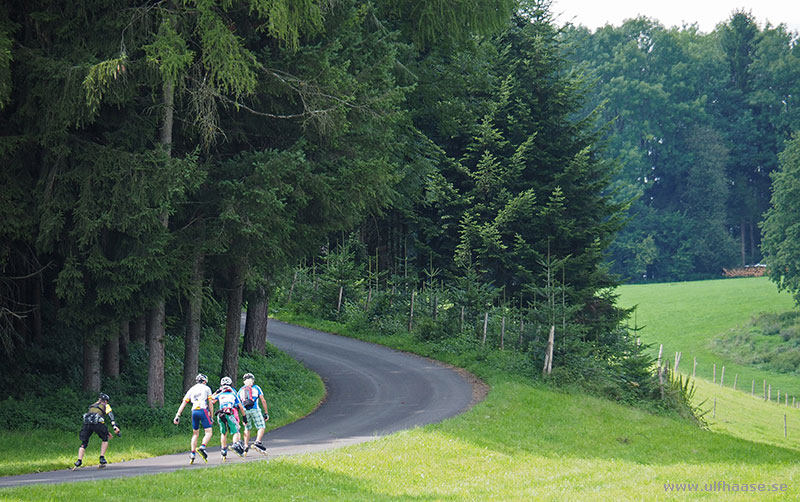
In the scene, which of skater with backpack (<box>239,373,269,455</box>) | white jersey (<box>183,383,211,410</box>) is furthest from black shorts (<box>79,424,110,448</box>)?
skater with backpack (<box>239,373,269,455</box>)

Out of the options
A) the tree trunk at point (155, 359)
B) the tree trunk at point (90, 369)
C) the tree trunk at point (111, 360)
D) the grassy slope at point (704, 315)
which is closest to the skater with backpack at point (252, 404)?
the tree trunk at point (155, 359)

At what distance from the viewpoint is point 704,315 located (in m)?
66.9

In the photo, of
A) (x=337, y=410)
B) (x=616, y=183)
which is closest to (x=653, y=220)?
(x=616, y=183)

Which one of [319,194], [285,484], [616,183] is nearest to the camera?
[285,484]

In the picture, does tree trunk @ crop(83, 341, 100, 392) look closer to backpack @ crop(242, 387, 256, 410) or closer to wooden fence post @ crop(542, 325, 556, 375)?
backpack @ crop(242, 387, 256, 410)

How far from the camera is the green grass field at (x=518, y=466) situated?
13.2m

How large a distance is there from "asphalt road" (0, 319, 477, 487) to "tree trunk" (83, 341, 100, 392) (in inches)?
62.9

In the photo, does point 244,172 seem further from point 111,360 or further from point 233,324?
point 111,360

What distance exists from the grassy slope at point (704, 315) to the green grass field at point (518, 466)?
31.5m

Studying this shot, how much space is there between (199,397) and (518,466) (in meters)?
6.44

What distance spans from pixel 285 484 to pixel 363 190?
8608 millimetres

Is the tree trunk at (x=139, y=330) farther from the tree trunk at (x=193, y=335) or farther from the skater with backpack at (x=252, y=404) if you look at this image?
the skater with backpack at (x=252, y=404)

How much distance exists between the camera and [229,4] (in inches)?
702

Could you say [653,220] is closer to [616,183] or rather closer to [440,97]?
[616,183]
